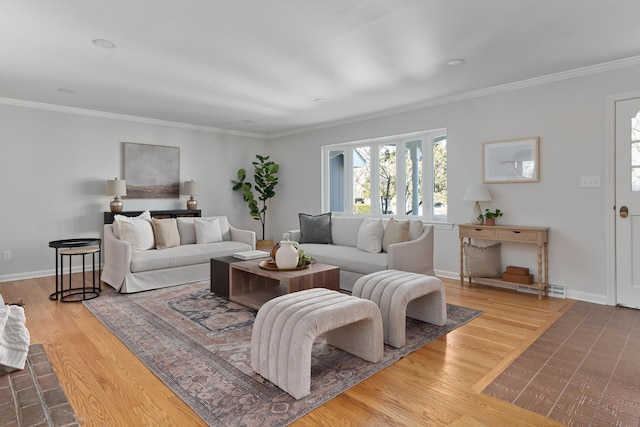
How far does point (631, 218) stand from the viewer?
350 centimetres

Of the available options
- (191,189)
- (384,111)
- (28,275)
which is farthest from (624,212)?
(28,275)

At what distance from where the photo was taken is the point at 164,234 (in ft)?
15.2

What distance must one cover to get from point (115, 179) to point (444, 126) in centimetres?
482

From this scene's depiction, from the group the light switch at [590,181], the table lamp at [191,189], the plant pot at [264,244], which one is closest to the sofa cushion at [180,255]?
the table lamp at [191,189]

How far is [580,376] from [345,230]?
297 centimetres

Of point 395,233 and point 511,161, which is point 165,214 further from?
point 511,161

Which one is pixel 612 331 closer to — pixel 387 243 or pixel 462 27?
pixel 387 243

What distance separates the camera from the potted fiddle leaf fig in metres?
6.93

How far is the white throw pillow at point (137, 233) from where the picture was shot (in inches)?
169

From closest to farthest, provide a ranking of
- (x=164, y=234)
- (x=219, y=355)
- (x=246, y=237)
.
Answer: (x=219, y=355) → (x=164, y=234) → (x=246, y=237)

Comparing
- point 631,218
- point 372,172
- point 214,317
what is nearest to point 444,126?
point 372,172

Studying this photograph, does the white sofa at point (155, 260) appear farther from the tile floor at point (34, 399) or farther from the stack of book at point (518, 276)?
the stack of book at point (518, 276)

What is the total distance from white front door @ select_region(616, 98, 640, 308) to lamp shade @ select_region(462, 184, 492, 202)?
120cm

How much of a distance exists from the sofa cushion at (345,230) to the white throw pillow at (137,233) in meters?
2.35
